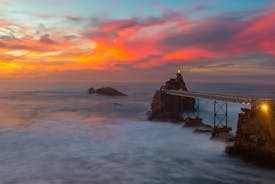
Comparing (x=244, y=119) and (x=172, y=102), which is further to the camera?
(x=172, y=102)

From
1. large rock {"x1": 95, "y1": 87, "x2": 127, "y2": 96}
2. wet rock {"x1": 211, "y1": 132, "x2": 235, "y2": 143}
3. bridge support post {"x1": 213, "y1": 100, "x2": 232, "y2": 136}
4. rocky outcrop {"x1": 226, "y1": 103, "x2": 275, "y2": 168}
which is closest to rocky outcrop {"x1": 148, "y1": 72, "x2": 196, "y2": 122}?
bridge support post {"x1": 213, "y1": 100, "x2": 232, "y2": 136}

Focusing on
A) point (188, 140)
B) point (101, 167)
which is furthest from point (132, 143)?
point (101, 167)

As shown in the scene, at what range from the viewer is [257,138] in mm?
32281

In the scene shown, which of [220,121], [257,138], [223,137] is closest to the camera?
[257,138]

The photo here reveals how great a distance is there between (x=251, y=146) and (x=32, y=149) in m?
29.6

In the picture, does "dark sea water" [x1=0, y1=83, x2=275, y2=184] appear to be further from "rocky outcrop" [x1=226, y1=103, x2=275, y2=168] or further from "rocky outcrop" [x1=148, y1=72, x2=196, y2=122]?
"rocky outcrop" [x1=148, y1=72, x2=196, y2=122]

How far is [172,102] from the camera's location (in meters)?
73.1

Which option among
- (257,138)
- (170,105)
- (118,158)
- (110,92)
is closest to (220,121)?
(170,105)

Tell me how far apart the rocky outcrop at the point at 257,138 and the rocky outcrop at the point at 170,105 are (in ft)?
88.7

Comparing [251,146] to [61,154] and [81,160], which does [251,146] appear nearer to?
[81,160]

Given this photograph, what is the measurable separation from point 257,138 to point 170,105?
135ft

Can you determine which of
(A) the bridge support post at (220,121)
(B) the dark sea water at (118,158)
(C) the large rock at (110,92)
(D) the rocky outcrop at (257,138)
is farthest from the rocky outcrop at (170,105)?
(C) the large rock at (110,92)

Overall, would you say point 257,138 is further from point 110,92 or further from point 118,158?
point 110,92

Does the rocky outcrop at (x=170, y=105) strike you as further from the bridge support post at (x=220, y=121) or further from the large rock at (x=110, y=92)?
the large rock at (x=110, y=92)
